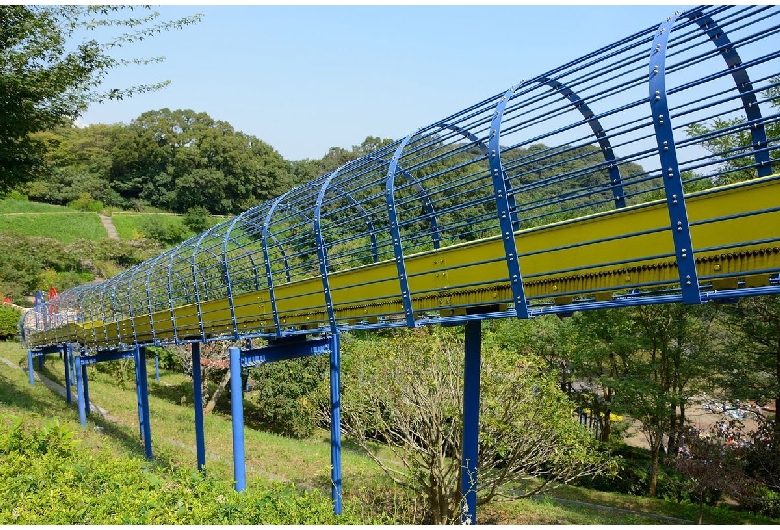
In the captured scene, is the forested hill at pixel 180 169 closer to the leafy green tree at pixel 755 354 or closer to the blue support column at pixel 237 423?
the leafy green tree at pixel 755 354

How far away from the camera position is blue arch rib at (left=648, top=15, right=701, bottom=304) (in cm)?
327

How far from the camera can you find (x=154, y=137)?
52.7 meters

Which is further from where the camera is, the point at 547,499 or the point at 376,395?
the point at 547,499

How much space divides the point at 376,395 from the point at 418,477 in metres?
1.39

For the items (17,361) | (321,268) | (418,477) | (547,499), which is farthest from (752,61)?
(17,361)

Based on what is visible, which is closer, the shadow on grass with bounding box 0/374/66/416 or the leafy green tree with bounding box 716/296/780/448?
the leafy green tree with bounding box 716/296/780/448

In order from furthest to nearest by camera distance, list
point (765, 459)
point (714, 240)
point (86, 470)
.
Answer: point (765, 459)
point (86, 470)
point (714, 240)

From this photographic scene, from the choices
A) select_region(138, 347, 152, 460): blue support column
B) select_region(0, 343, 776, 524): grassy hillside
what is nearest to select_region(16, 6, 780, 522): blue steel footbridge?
select_region(0, 343, 776, 524): grassy hillside

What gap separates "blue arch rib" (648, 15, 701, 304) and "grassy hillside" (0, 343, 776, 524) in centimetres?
297

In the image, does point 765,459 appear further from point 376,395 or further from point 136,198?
point 136,198

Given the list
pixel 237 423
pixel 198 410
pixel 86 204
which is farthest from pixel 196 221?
pixel 237 423

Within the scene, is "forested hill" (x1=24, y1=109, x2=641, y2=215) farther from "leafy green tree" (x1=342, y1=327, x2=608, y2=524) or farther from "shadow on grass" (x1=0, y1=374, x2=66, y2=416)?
"leafy green tree" (x1=342, y1=327, x2=608, y2=524)

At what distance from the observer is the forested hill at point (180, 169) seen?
4778cm

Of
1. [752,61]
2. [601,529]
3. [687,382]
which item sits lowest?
Answer: [687,382]
